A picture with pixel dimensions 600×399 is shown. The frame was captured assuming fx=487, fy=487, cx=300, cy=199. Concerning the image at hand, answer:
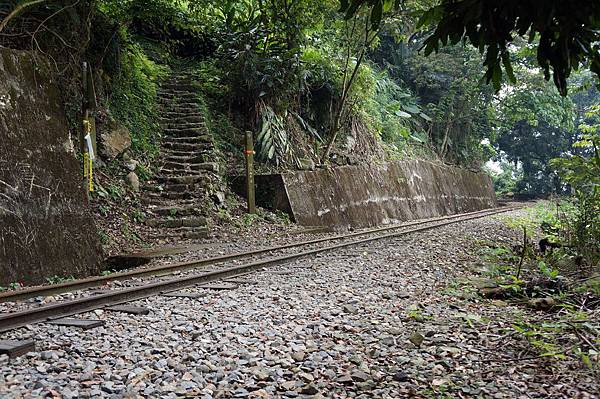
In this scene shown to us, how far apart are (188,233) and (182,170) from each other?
96.3 inches

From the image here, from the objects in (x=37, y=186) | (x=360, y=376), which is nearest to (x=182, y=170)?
(x=37, y=186)

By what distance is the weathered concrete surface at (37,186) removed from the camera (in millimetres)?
5703

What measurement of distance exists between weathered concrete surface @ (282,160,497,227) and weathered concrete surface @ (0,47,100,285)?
6.36 metres

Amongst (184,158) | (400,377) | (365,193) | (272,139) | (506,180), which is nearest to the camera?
(400,377)

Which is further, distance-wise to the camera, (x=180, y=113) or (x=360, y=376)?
(x=180, y=113)

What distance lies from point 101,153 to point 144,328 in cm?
686

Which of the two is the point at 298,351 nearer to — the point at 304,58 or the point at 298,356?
the point at 298,356

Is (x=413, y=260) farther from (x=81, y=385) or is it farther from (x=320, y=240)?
(x=81, y=385)

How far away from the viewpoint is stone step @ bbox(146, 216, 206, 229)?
9.40 meters

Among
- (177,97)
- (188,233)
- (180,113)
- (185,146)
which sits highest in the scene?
(177,97)

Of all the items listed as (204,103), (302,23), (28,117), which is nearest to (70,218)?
(28,117)

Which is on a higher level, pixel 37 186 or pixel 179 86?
pixel 179 86

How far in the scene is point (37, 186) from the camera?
20.2 feet

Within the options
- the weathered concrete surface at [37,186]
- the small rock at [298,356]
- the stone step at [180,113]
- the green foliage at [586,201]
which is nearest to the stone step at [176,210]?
the weathered concrete surface at [37,186]
